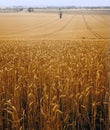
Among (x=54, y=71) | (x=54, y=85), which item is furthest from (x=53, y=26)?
(x=54, y=85)

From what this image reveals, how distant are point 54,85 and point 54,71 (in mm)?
136

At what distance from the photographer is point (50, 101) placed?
1.35 m

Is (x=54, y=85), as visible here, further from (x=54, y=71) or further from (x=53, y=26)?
(x=53, y=26)

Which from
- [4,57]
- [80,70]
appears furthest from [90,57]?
[4,57]

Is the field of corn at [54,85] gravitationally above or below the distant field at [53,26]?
below

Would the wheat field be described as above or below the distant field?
below

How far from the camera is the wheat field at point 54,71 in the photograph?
136cm

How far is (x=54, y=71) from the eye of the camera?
1577mm

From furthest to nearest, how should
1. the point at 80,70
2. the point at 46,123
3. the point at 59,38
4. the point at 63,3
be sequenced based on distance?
the point at 59,38 < the point at 80,70 < the point at 63,3 < the point at 46,123

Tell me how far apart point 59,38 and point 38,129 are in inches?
24.1

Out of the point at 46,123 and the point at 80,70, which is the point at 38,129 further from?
the point at 80,70

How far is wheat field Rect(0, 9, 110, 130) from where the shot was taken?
1.36 meters

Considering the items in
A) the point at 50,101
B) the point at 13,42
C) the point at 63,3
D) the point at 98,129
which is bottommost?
the point at 98,129

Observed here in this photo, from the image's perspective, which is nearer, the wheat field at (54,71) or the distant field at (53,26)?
the wheat field at (54,71)
